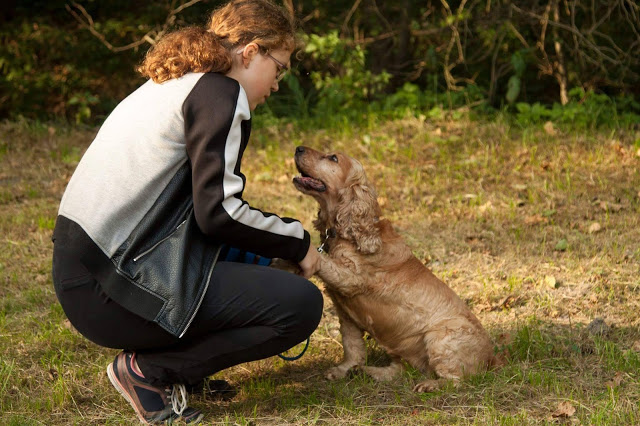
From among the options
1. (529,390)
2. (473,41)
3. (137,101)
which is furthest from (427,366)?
(473,41)

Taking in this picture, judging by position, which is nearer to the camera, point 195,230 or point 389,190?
point 195,230

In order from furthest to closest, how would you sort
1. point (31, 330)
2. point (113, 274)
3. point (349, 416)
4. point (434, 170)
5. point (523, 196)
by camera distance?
point (434, 170) → point (523, 196) → point (31, 330) → point (349, 416) → point (113, 274)

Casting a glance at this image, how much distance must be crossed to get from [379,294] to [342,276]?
0.84ft

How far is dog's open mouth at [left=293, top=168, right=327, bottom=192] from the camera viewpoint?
3.88 metres

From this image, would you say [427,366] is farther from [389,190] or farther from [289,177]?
[289,177]

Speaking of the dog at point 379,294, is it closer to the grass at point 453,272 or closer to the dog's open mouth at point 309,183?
the dog's open mouth at point 309,183

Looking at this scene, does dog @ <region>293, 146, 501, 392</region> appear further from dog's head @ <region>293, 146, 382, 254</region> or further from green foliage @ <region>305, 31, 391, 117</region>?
green foliage @ <region>305, 31, 391, 117</region>

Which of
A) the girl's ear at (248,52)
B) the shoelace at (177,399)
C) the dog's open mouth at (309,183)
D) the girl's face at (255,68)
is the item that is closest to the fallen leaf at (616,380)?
the dog's open mouth at (309,183)

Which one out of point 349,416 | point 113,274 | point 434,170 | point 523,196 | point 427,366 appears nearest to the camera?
point 113,274

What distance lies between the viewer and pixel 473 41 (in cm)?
948

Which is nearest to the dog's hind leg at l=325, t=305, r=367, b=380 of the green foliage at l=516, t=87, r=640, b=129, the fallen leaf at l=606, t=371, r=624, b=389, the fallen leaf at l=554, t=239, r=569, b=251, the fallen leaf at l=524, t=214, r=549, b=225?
the fallen leaf at l=606, t=371, r=624, b=389

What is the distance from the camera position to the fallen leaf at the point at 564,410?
10.4 ft

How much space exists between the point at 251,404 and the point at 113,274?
100 centimetres

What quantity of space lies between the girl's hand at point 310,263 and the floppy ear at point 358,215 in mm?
390
